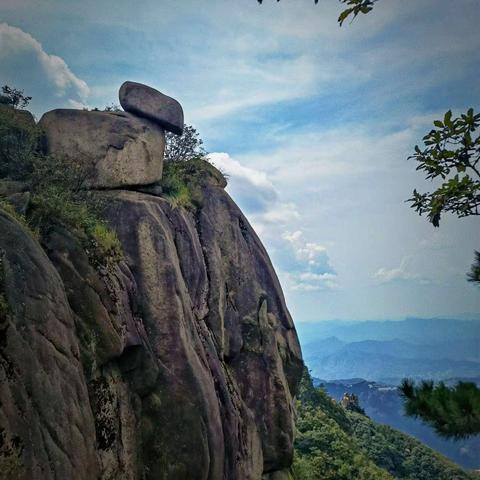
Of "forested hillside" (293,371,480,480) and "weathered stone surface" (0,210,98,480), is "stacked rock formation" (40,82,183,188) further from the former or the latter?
"forested hillside" (293,371,480,480)

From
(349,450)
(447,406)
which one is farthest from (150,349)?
(349,450)

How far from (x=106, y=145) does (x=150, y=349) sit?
6813mm

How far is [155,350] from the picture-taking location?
10938 mm

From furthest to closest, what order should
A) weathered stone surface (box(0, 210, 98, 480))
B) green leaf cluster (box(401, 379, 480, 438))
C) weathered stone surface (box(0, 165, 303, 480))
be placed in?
weathered stone surface (box(0, 165, 303, 480)) → weathered stone surface (box(0, 210, 98, 480)) → green leaf cluster (box(401, 379, 480, 438))

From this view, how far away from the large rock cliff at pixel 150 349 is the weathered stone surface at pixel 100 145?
580mm

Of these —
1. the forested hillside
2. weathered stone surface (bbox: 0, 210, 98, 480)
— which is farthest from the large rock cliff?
the forested hillside

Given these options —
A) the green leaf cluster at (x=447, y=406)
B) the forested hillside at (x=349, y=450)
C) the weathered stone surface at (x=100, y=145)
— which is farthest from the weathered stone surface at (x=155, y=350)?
the forested hillside at (x=349, y=450)

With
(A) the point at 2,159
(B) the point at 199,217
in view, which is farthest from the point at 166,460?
(A) the point at 2,159

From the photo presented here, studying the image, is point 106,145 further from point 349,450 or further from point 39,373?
point 349,450

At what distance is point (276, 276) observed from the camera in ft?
60.2

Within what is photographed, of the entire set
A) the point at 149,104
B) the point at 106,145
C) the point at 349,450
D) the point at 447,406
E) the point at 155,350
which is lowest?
the point at 349,450

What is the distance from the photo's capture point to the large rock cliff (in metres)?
6.99

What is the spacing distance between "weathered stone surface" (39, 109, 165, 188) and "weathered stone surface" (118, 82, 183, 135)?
3.63ft

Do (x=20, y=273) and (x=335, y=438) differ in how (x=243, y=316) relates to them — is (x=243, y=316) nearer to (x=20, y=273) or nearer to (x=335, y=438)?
(x=20, y=273)
